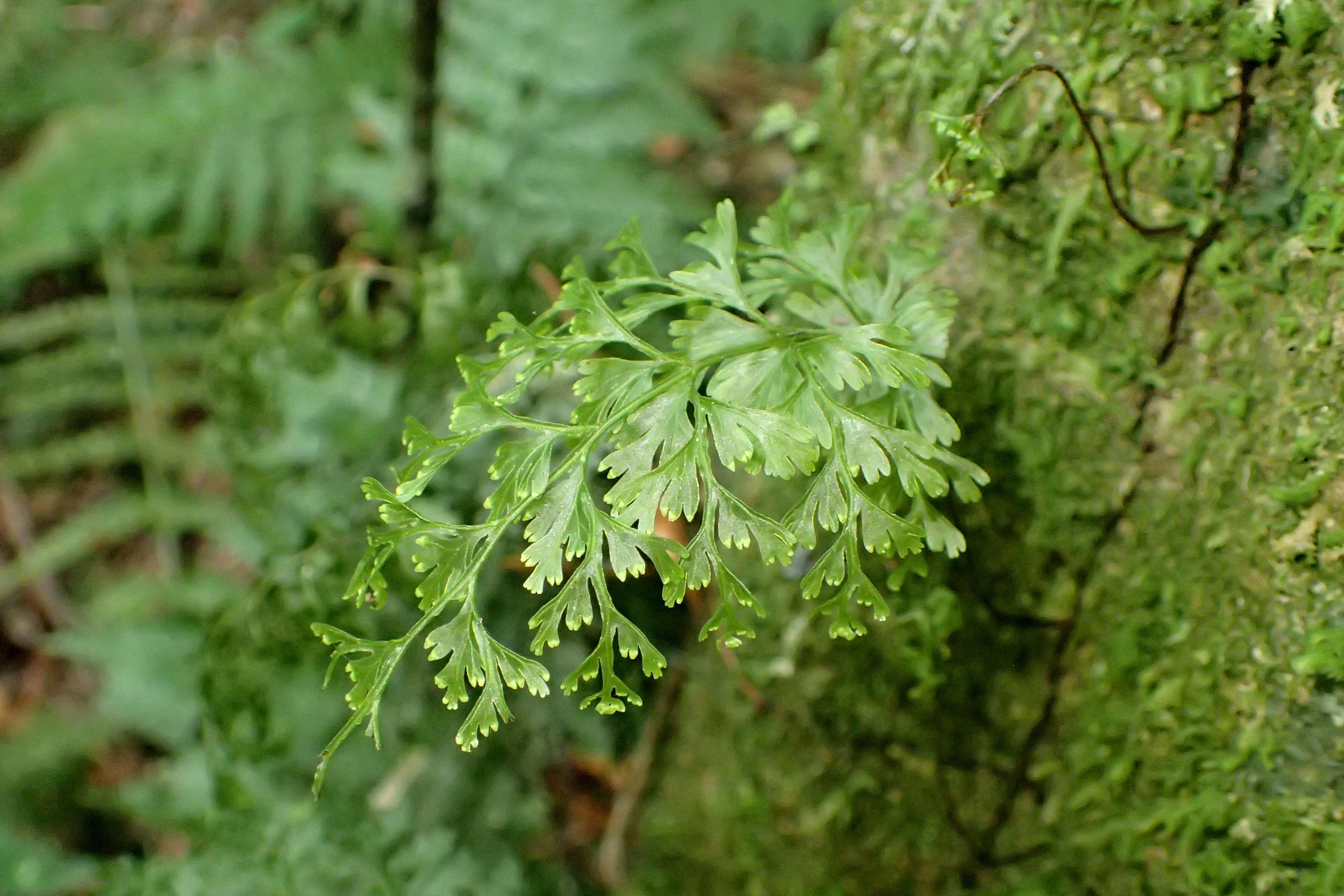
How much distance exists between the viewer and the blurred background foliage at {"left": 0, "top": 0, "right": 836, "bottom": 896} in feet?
5.99

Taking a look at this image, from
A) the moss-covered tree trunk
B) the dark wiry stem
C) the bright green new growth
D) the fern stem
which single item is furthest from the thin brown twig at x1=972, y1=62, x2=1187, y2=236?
the fern stem

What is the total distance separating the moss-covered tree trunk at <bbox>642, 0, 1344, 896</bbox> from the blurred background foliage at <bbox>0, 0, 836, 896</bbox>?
→ 614mm

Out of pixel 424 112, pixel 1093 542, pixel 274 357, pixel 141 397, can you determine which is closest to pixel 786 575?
pixel 1093 542

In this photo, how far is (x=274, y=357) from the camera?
2.13m

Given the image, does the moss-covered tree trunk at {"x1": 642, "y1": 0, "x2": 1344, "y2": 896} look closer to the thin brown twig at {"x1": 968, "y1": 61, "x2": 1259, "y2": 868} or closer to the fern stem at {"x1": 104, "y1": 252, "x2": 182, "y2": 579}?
the thin brown twig at {"x1": 968, "y1": 61, "x2": 1259, "y2": 868}

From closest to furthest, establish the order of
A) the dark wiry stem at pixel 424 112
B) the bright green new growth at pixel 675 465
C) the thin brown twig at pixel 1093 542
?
1. the bright green new growth at pixel 675 465
2. the thin brown twig at pixel 1093 542
3. the dark wiry stem at pixel 424 112

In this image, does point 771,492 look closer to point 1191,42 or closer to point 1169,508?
point 1169,508

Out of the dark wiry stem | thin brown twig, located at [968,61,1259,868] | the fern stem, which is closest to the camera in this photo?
thin brown twig, located at [968,61,1259,868]

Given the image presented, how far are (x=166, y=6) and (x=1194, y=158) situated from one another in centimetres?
457

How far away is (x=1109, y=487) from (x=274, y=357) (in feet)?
5.66

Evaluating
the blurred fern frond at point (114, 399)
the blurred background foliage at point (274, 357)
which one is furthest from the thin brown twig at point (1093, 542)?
the blurred fern frond at point (114, 399)

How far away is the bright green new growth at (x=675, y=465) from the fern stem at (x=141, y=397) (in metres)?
2.25

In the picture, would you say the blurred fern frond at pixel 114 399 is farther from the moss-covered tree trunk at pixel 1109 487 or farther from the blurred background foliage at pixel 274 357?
the moss-covered tree trunk at pixel 1109 487

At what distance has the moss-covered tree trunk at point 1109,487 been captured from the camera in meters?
1.19
